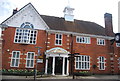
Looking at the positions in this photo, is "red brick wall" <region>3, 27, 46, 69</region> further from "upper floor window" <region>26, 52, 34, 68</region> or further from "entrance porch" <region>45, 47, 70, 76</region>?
"entrance porch" <region>45, 47, 70, 76</region>

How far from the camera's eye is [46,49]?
17.1 metres

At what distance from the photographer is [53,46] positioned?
1759cm

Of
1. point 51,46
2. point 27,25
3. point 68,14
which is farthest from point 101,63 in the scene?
point 27,25

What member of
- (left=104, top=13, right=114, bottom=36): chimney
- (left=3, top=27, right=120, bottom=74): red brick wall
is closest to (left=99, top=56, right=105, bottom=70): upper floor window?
(left=3, top=27, right=120, bottom=74): red brick wall

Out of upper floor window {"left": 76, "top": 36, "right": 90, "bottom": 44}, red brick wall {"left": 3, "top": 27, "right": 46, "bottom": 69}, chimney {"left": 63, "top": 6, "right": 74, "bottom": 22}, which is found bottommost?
red brick wall {"left": 3, "top": 27, "right": 46, "bottom": 69}

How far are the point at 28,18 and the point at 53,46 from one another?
18.8ft

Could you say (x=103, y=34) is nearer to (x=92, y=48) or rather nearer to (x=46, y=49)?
(x=92, y=48)

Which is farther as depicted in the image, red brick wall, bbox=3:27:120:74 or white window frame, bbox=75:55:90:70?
white window frame, bbox=75:55:90:70

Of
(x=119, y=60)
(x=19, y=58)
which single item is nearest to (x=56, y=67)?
(x=19, y=58)

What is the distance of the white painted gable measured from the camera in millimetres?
16656

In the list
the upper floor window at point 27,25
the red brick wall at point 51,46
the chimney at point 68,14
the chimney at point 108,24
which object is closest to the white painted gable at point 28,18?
the upper floor window at point 27,25

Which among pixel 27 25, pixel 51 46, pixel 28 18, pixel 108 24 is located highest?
pixel 108 24

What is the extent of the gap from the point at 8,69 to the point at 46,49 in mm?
5853

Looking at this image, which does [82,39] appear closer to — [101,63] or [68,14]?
[101,63]
